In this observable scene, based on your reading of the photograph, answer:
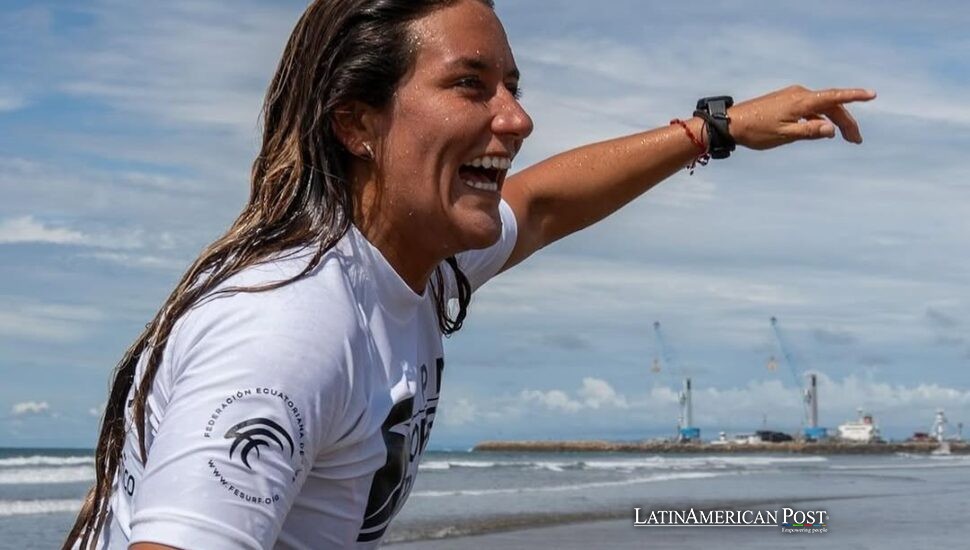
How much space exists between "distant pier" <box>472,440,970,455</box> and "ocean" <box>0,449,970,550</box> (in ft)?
191

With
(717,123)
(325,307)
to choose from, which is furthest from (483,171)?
(717,123)

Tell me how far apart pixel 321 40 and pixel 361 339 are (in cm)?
46

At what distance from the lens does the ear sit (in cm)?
188

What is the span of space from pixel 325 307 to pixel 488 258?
0.95m

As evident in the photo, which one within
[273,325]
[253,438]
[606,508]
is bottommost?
[606,508]

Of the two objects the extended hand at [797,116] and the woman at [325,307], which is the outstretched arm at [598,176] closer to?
the extended hand at [797,116]

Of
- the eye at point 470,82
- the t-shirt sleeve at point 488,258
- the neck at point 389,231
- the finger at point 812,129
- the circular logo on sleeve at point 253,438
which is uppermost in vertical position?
the finger at point 812,129

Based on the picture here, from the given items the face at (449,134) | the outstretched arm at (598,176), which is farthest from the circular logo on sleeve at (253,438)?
the outstretched arm at (598,176)

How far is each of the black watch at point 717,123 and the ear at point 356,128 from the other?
1.17 m

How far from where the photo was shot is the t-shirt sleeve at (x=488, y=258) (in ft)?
8.13

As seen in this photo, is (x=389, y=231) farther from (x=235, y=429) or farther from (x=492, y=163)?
(x=235, y=429)

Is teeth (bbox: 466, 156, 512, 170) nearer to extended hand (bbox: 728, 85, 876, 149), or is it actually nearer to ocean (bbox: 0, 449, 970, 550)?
extended hand (bbox: 728, 85, 876, 149)

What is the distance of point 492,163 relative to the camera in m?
1.90

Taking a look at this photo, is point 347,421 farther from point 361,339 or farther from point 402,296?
point 402,296
